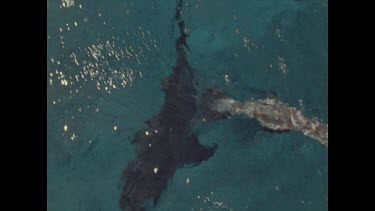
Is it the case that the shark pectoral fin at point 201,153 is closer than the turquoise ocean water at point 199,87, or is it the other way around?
the turquoise ocean water at point 199,87

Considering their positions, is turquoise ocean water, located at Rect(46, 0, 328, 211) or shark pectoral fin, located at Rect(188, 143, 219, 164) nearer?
turquoise ocean water, located at Rect(46, 0, 328, 211)

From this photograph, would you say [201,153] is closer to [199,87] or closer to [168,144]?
[168,144]

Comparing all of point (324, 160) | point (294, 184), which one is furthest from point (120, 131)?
point (324, 160)

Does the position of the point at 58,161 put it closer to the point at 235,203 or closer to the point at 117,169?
the point at 117,169

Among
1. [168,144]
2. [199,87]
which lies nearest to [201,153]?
[168,144]
